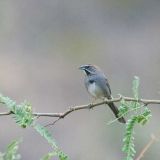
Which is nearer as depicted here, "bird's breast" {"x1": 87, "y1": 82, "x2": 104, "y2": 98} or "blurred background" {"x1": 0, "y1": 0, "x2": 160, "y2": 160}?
"bird's breast" {"x1": 87, "y1": 82, "x2": 104, "y2": 98}

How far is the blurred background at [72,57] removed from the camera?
1324 centimetres

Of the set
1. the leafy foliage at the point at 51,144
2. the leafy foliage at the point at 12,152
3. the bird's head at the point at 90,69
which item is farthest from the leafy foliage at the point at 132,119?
the bird's head at the point at 90,69

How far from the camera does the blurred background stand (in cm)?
1324

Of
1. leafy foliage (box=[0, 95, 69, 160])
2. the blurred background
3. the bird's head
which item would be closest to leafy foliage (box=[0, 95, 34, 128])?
leafy foliage (box=[0, 95, 69, 160])

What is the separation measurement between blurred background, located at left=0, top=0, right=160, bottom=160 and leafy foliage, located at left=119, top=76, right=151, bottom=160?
948 centimetres

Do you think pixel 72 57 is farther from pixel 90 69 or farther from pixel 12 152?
pixel 12 152

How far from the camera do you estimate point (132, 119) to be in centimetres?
222

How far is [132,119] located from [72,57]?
14375 mm

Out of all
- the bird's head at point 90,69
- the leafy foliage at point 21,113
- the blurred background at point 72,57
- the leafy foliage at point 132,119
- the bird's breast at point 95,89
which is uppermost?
the blurred background at point 72,57

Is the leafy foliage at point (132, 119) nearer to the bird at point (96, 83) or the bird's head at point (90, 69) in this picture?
the bird at point (96, 83)

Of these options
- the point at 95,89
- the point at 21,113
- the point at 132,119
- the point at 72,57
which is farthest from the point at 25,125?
the point at 72,57

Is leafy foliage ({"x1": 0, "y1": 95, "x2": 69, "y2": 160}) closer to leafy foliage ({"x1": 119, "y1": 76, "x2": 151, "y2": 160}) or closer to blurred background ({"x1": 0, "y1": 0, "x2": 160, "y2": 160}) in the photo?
leafy foliage ({"x1": 119, "y1": 76, "x2": 151, "y2": 160})

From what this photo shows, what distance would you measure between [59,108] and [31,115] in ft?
39.2

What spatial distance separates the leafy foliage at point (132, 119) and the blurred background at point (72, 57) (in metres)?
9.48
